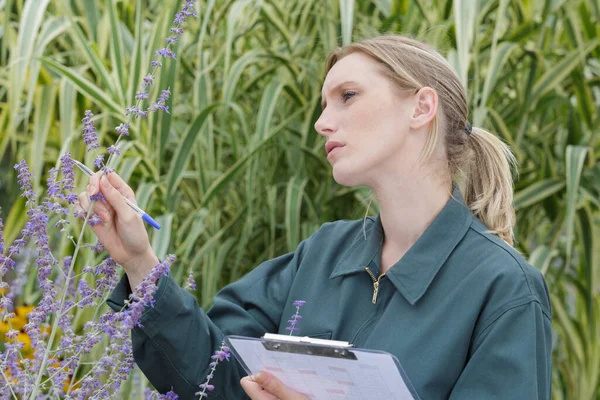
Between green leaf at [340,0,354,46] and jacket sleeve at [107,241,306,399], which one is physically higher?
green leaf at [340,0,354,46]

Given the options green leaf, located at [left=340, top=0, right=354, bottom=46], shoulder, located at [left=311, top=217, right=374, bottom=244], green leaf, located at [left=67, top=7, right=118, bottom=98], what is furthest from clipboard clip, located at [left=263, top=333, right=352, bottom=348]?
green leaf, located at [left=67, top=7, right=118, bottom=98]

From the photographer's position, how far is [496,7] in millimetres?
2371

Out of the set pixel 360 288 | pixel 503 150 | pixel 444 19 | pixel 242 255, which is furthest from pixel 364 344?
pixel 444 19

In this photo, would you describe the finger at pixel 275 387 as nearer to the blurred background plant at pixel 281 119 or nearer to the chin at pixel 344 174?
the chin at pixel 344 174

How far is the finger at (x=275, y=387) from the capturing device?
109cm

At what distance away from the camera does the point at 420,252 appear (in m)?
1.28

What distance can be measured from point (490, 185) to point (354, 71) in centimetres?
27

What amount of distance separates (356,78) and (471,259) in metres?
0.30

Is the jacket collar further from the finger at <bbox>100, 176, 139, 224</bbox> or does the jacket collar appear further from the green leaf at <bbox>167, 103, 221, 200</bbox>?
the green leaf at <bbox>167, 103, 221, 200</bbox>

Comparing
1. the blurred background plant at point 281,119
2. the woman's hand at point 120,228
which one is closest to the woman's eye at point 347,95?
the woman's hand at point 120,228

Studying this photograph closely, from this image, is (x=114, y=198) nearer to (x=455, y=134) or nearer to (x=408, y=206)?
(x=408, y=206)

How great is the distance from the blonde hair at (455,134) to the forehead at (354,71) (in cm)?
1

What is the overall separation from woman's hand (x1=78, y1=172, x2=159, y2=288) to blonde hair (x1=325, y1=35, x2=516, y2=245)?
415mm

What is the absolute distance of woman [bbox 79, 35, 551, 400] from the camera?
1.16 m
